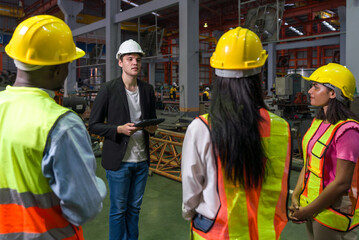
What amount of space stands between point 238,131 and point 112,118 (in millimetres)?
1571

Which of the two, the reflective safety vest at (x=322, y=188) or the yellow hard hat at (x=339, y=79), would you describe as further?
the yellow hard hat at (x=339, y=79)

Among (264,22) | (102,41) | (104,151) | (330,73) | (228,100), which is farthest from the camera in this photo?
(102,41)

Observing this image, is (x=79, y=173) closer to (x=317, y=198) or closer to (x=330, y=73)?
(x=317, y=198)

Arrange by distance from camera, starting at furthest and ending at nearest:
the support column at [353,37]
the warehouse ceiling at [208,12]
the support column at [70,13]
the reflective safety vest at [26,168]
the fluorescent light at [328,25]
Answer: the fluorescent light at [328,25]
the warehouse ceiling at [208,12]
the support column at [70,13]
the support column at [353,37]
the reflective safety vest at [26,168]

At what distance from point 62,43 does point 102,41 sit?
19266mm

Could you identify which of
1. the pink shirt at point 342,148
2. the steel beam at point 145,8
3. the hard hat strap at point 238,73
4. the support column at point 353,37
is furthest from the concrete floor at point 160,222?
the steel beam at point 145,8

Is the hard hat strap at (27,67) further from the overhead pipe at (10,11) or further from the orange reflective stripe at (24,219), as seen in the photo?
the overhead pipe at (10,11)

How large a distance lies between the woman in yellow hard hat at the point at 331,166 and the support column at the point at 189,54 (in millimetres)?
6147

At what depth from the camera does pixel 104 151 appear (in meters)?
2.43

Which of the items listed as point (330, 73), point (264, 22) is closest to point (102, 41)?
point (264, 22)

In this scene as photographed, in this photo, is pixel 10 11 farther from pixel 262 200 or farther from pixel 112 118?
pixel 262 200

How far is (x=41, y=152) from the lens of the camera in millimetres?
959

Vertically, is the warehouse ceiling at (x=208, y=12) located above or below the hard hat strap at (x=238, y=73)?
above

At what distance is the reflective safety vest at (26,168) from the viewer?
3.11 feet
